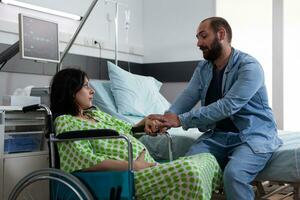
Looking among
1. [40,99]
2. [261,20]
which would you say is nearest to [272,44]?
[261,20]

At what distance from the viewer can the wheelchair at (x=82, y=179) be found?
5.12 feet

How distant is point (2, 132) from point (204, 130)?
1.02 meters

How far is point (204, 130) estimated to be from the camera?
2176 mm

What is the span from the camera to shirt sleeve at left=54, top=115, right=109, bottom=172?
169 cm

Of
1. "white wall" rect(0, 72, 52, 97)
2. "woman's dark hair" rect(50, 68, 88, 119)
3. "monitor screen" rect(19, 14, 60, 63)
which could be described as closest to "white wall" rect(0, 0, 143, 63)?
Answer: "white wall" rect(0, 72, 52, 97)

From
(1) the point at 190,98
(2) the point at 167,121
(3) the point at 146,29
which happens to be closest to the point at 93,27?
(3) the point at 146,29

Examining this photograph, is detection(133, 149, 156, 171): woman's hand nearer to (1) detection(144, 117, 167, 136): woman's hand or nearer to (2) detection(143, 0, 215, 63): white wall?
(1) detection(144, 117, 167, 136): woman's hand

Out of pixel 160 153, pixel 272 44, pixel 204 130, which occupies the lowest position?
pixel 160 153

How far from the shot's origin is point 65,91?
1862mm

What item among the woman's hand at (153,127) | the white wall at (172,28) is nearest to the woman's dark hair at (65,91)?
the woman's hand at (153,127)

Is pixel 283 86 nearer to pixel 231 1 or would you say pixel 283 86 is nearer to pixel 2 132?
pixel 231 1

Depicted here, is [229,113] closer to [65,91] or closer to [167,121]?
[167,121]

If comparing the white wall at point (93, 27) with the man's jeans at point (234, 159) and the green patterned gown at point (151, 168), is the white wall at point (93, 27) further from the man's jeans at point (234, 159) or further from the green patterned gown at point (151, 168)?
the man's jeans at point (234, 159)

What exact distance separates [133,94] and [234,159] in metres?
1.24
